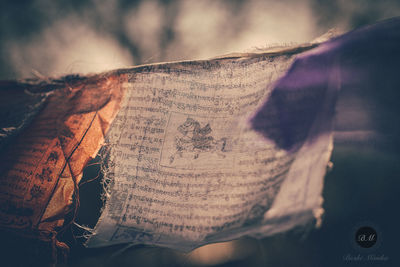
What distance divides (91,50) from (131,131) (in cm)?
34

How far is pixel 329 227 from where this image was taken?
562 mm

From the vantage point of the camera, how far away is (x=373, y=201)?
541mm

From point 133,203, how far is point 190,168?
14 cm

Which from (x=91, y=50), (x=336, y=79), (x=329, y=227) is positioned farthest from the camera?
(x=91, y=50)

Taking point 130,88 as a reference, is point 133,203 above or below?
below

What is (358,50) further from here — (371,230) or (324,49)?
(371,230)

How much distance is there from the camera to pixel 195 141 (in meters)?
0.47

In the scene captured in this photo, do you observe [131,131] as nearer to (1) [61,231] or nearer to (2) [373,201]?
(1) [61,231]

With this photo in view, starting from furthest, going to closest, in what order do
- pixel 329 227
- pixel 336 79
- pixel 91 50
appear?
pixel 91 50 → pixel 329 227 → pixel 336 79

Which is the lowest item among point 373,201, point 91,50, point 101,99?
point 373,201

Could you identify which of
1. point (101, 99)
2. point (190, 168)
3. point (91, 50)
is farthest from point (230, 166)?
point (91, 50)

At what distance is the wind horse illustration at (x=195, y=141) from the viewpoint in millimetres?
465

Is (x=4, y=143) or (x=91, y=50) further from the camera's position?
(x=91, y=50)

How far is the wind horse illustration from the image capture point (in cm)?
46
